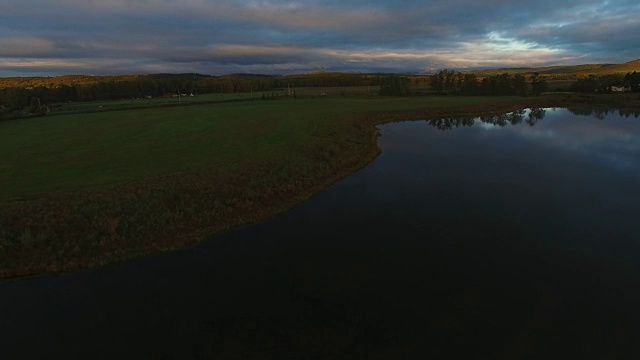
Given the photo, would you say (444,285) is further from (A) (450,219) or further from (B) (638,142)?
(B) (638,142)

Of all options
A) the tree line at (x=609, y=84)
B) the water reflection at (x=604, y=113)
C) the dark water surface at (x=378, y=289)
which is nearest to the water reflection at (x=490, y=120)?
the water reflection at (x=604, y=113)

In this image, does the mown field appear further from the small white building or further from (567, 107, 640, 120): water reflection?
the small white building

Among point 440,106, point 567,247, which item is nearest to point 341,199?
point 567,247

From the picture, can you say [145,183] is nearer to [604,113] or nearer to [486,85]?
[604,113]

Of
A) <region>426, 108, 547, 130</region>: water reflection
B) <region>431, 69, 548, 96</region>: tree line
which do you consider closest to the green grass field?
<region>426, 108, 547, 130</region>: water reflection

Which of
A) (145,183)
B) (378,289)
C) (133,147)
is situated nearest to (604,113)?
(378,289)

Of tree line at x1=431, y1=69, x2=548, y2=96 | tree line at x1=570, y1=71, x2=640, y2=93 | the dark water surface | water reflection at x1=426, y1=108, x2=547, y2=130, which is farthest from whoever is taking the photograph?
tree line at x1=431, y1=69, x2=548, y2=96
